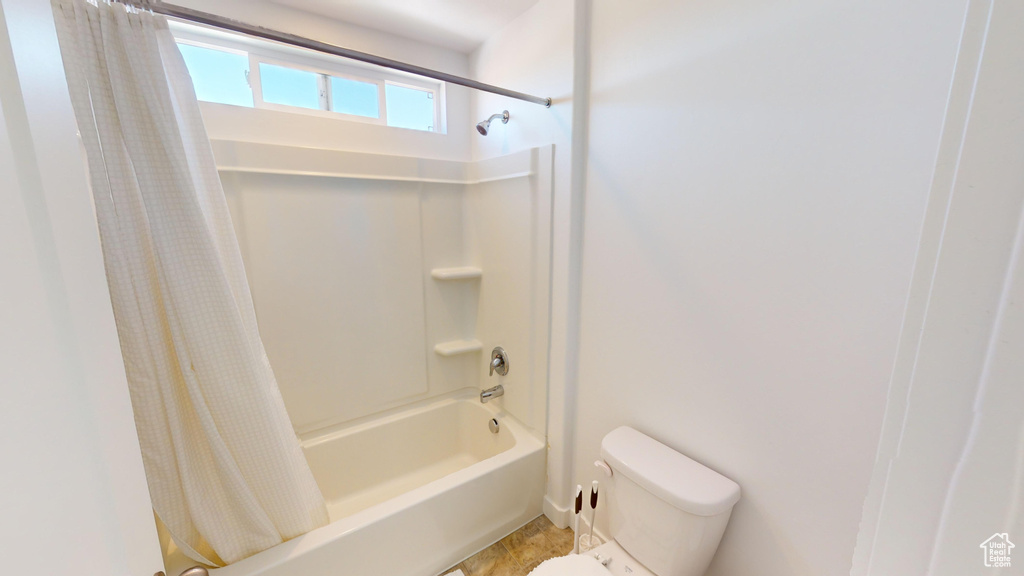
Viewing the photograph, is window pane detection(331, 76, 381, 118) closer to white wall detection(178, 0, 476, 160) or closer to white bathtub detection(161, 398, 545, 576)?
white wall detection(178, 0, 476, 160)

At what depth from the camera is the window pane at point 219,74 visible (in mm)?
1493

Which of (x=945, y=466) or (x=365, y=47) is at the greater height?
(x=365, y=47)

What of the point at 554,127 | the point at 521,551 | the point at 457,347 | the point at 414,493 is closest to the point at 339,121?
the point at 554,127

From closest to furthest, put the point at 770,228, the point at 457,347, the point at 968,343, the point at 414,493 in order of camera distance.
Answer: the point at 968,343 < the point at 770,228 < the point at 414,493 < the point at 457,347

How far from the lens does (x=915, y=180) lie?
0.71 m

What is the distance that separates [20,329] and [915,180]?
1292 millimetres

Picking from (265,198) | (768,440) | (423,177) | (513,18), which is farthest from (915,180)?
(265,198)

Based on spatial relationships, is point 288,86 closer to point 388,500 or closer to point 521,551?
point 388,500

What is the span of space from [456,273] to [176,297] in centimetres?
119

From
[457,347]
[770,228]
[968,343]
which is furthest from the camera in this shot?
[457,347]

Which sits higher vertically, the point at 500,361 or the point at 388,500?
the point at 500,361

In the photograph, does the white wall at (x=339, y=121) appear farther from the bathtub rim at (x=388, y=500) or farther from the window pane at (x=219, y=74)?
the bathtub rim at (x=388, y=500)

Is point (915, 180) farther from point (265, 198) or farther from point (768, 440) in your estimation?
point (265, 198)

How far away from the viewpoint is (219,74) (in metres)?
1.54
